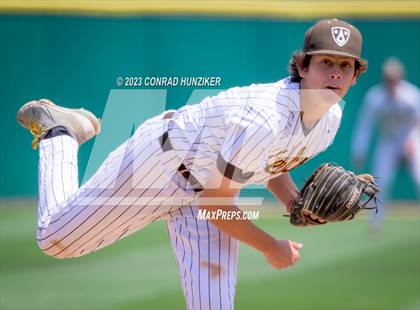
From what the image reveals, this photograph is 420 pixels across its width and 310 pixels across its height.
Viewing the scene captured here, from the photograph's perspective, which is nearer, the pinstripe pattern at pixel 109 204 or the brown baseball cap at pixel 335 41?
the brown baseball cap at pixel 335 41

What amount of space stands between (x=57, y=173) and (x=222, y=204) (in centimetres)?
90

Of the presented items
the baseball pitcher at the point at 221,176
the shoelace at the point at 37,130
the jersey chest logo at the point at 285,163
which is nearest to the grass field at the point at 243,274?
the shoelace at the point at 37,130

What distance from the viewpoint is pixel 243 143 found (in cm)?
289

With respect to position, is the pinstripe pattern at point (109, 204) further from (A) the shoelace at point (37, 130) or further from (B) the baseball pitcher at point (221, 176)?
(A) the shoelace at point (37, 130)

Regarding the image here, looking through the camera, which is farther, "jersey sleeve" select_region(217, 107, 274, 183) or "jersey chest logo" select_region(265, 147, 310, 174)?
"jersey chest logo" select_region(265, 147, 310, 174)

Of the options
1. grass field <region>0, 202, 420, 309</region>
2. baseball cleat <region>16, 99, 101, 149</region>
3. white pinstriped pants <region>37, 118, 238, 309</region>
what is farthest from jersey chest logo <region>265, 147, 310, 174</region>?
grass field <region>0, 202, 420, 309</region>

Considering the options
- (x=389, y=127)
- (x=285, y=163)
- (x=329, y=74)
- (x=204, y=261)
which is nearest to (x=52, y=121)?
(x=204, y=261)

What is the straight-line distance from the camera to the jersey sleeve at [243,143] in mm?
2891

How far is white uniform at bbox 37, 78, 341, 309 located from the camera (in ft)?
10.2

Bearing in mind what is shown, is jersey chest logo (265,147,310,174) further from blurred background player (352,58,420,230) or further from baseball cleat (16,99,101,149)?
blurred background player (352,58,420,230)

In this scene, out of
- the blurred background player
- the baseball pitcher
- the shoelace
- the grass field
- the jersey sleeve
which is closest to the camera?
the jersey sleeve

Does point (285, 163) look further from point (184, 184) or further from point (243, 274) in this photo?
point (243, 274)

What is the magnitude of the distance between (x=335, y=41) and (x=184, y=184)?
2.78 feet

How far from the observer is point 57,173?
3498 millimetres
